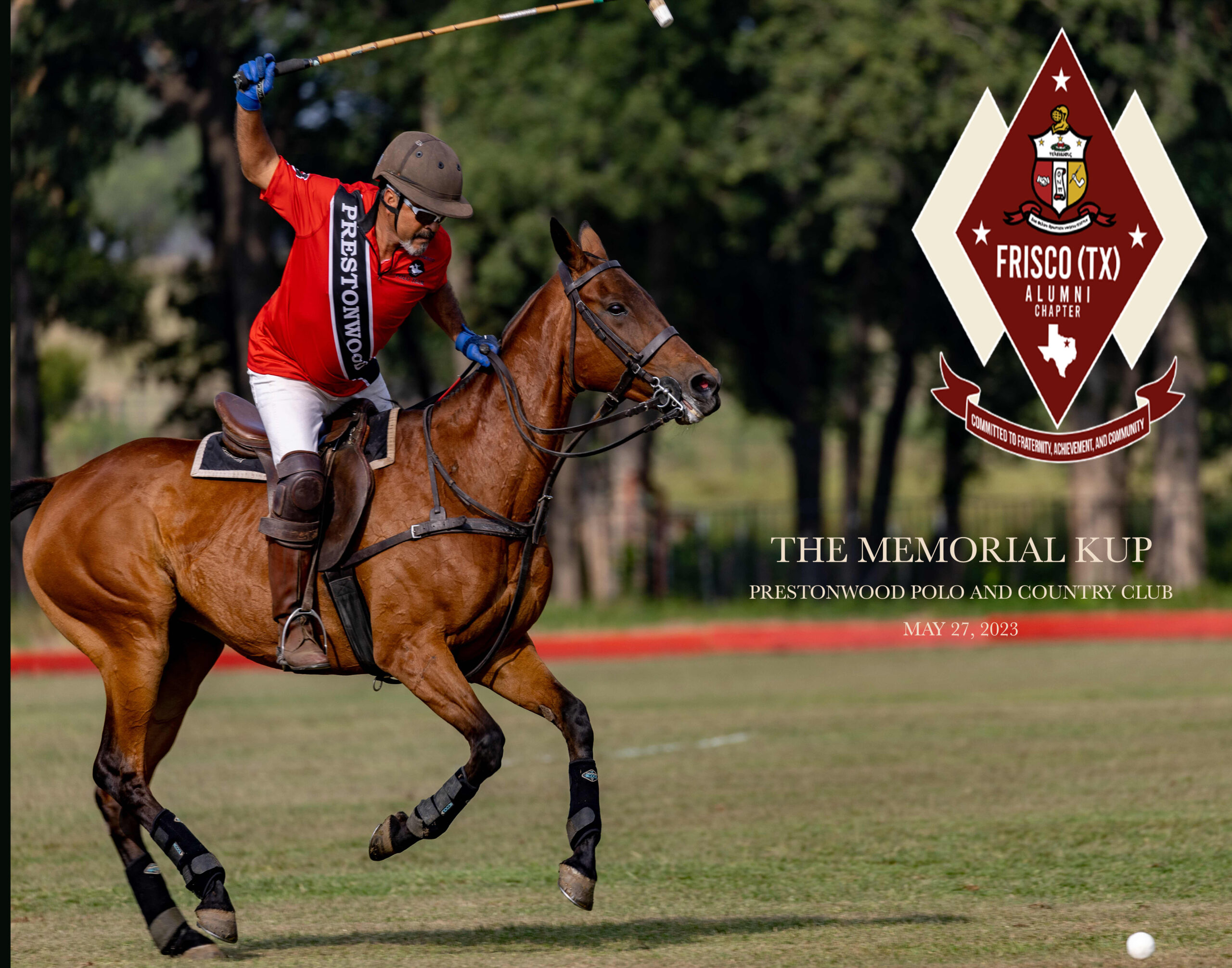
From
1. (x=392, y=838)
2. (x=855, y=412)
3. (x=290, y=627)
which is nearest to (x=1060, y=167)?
(x=290, y=627)

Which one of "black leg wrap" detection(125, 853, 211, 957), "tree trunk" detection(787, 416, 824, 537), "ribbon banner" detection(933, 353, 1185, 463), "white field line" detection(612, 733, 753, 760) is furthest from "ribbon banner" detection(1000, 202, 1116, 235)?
"tree trunk" detection(787, 416, 824, 537)

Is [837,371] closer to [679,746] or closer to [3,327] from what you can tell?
[679,746]

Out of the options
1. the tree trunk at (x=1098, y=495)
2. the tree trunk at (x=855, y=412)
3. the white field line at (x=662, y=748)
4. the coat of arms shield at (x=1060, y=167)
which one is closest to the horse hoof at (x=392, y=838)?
the white field line at (x=662, y=748)

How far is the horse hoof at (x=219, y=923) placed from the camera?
6.50 metres

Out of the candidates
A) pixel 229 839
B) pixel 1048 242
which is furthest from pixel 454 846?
pixel 1048 242

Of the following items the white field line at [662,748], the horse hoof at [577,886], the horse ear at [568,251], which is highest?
the horse ear at [568,251]

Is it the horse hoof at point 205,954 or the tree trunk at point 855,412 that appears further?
the tree trunk at point 855,412

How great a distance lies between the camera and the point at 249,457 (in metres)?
7.07

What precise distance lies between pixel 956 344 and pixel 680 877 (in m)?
22.1

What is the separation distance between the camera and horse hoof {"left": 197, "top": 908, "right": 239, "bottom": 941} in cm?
650

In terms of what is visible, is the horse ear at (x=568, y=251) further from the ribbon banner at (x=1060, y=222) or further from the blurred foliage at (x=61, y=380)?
the blurred foliage at (x=61, y=380)

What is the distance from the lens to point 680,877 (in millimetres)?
8508

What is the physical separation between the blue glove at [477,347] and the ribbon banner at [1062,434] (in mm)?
9560

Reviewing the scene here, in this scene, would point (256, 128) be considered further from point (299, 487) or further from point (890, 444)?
point (890, 444)
